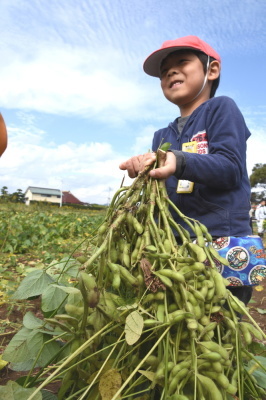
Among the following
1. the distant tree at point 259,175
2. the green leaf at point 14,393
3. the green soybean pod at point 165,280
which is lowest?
the green leaf at point 14,393

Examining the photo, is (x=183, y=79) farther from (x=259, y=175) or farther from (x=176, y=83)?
(x=259, y=175)

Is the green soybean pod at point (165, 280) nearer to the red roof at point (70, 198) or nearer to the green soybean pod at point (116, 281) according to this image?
the green soybean pod at point (116, 281)

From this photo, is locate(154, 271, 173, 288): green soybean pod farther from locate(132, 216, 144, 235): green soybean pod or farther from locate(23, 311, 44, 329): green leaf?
locate(23, 311, 44, 329): green leaf

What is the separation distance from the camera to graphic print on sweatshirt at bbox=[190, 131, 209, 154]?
1716 millimetres

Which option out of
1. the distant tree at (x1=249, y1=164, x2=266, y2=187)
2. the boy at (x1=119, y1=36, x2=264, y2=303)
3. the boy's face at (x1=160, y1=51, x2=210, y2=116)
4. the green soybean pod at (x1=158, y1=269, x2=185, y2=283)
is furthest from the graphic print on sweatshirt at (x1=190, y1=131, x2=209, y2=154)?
the distant tree at (x1=249, y1=164, x2=266, y2=187)

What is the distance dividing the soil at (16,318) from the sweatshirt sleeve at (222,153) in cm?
109

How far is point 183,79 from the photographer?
1802mm

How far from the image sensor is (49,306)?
131cm

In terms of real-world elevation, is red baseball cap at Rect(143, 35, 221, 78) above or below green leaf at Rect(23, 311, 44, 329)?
above

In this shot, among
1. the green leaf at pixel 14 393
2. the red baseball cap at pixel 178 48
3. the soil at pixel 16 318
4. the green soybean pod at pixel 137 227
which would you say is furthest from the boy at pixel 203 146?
the soil at pixel 16 318

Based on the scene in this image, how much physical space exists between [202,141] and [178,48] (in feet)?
1.60

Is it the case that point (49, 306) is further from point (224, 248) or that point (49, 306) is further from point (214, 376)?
point (224, 248)

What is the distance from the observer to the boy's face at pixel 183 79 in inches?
71.1

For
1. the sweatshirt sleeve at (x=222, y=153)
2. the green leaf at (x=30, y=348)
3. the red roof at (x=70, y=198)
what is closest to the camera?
the green leaf at (x=30, y=348)
